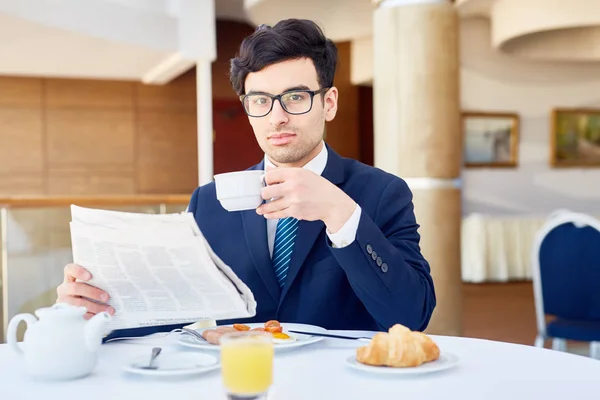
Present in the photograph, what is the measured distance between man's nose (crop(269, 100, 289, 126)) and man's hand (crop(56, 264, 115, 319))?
505 mm

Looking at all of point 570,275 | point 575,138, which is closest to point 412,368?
point 570,275

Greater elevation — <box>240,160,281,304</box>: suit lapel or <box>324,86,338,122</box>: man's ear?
<box>324,86,338,122</box>: man's ear

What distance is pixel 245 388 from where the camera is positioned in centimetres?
81

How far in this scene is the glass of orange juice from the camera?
81 cm

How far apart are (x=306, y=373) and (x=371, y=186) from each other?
2.26ft

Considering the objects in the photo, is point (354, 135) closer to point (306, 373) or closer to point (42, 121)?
point (42, 121)

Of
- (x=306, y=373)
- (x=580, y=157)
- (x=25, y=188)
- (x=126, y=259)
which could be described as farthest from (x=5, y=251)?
(x=580, y=157)

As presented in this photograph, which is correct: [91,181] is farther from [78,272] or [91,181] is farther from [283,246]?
[78,272]

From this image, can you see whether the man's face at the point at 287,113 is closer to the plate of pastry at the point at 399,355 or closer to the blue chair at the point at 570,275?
the plate of pastry at the point at 399,355

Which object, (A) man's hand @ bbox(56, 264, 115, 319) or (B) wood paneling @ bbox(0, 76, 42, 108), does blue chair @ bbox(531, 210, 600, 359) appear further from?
Result: (B) wood paneling @ bbox(0, 76, 42, 108)

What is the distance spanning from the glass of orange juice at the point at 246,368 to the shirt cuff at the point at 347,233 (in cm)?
42

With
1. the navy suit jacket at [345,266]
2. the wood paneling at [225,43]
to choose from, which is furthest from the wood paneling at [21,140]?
the navy suit jacket at [345,266]

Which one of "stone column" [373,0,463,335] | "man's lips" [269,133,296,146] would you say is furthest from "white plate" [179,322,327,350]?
"stone column" [373,0,463,335]

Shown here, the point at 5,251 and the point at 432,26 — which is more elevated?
the point at 432,26
